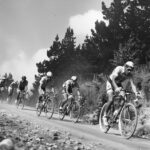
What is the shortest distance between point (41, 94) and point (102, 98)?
362 cm

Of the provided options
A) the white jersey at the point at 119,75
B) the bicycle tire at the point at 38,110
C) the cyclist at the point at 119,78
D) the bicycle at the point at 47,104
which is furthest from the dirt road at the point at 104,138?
the bicycle tire at the point at 38,110

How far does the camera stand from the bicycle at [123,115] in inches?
388

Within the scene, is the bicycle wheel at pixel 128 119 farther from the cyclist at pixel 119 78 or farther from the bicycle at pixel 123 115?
the cyclist at pixel 119 78

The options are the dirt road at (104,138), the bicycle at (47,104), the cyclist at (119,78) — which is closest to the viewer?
the dirt road at (104,138)

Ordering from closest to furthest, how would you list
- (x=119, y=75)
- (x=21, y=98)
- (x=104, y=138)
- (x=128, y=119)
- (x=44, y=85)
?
(x=104, y=138)
(x=128, y=119)
(x=119, y=75)
(x=44, y=85)
(x=21, y=98)

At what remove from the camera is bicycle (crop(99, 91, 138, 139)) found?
32.3 ft

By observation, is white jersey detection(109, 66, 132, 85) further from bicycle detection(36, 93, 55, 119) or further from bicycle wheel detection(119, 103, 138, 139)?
bicycle detection(36, 93, 55, 119)

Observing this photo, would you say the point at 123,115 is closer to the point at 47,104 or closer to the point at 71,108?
the point at 71,108

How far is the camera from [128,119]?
9.96 meters

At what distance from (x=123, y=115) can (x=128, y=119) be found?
32cm

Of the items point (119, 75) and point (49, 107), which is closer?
point (119, 75)

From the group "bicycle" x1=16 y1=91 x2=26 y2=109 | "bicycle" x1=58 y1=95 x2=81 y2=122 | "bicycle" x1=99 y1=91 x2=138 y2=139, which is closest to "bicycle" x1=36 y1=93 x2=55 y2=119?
"bicycle" x1=58 y1=95 x2=81 y2=122

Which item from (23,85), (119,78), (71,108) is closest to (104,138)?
(119,78)

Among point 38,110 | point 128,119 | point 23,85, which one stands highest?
point 23,85
